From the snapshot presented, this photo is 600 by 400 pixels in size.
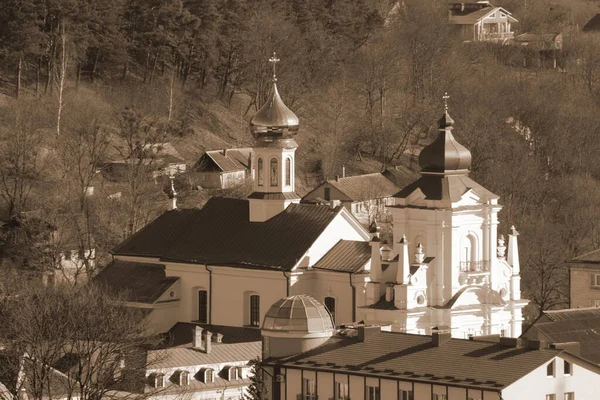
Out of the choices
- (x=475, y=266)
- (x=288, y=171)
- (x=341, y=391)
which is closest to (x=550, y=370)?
(x=341, y=391)

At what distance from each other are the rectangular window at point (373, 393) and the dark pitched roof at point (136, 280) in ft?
56.0

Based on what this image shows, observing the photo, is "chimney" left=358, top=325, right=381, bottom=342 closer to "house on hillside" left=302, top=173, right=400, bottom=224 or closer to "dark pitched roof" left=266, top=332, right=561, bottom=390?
"dark pitched roof" left=266, top=332, right=561, bottom=390

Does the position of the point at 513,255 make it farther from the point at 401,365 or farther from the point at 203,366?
the point at 401,365

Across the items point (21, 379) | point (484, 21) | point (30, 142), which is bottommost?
point (21, 379)

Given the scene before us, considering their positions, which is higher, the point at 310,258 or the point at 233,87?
the point at 233,87

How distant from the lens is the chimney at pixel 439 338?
77.4 m

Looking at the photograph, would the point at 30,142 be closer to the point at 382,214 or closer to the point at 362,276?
the point at 382,214

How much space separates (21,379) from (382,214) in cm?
4129

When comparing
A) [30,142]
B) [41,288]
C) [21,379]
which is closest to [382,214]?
[30,142]

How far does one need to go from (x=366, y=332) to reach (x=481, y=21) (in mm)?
80624

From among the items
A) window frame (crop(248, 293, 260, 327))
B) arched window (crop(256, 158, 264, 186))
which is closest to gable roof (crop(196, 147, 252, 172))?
arched window (crop(256, 158, 264, 186))

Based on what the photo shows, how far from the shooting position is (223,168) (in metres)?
119

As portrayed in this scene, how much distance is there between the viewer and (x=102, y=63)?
→ 12800 centimetres

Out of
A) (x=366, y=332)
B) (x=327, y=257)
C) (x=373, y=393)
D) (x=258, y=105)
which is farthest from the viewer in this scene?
(x=258, y=105)
